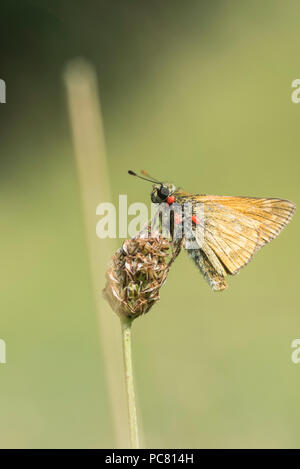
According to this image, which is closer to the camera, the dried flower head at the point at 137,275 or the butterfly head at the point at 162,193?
the dried flower head at the point at 137,275

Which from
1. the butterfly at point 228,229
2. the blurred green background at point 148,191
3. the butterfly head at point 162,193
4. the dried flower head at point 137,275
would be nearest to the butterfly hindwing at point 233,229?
the butterfly at point 228,229

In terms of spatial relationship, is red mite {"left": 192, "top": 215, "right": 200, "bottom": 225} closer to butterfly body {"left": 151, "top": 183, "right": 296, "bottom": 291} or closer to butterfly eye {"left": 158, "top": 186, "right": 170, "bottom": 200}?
butterfly body {"left": 151, "top": 183, "right": 296, "bottom": 291}

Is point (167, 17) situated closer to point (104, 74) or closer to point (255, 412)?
point (104, 74)

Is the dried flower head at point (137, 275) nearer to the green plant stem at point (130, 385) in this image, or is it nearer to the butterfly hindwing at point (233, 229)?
the green plant stem at point (130, 385)

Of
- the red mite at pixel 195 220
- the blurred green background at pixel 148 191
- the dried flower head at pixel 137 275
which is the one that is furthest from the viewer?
the blurred green background at pixel 148 191

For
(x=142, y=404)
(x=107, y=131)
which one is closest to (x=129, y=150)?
(x=107, y=131)

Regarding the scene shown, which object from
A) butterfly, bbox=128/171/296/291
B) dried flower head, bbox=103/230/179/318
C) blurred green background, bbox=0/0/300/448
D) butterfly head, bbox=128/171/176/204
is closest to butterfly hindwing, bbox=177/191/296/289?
butterfly, bbox=128/171/296/291

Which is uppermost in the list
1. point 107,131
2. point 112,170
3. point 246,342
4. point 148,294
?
point 107,131
